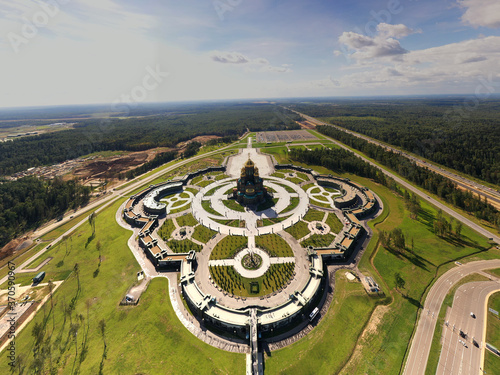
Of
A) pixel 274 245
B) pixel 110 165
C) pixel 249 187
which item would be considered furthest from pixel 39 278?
pixel 110 165

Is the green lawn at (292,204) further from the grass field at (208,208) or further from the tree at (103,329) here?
the tree at (103,329)

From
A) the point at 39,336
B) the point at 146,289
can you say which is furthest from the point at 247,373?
the point at 39,336

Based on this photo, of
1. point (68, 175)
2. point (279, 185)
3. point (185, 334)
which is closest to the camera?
point (185, 334)

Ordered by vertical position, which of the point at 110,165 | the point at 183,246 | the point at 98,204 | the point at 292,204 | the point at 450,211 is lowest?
the point at 450,211

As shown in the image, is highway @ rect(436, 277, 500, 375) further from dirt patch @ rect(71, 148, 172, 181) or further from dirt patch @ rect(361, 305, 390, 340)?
dirt patch @ rect(71, 148, 172, 181)

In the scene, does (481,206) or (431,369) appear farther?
(481,206)

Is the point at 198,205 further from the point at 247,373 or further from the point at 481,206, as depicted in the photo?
the point at 481,206

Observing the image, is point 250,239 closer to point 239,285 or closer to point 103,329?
point 239,285
